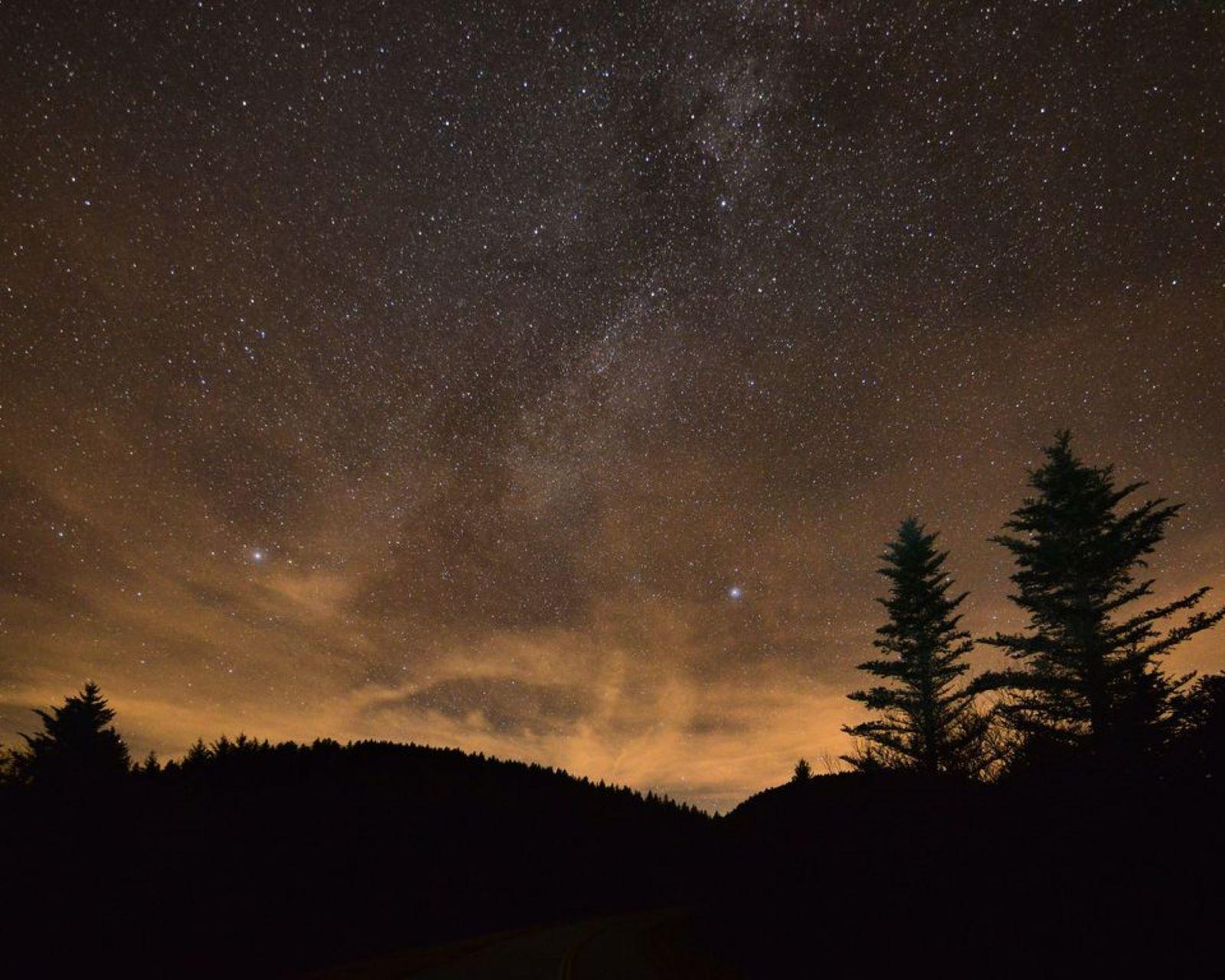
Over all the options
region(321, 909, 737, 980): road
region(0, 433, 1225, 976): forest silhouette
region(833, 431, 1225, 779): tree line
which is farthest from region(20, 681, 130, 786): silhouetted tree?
region(833, 431, 1225, 779): tree line

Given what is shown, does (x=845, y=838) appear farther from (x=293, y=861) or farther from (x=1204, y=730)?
(x=293, y=861)

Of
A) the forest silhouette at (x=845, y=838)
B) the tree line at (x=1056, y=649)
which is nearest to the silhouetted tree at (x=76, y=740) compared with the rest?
the forest silhouette at (x=845, y=838)

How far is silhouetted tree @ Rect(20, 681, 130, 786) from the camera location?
33312 millimetres

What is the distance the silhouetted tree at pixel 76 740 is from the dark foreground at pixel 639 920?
18.5 feet

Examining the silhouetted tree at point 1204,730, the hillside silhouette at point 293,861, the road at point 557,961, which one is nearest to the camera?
the silhouetted tree at point 1204,730

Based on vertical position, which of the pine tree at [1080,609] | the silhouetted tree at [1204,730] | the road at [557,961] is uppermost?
the pine tree at [1080,609]

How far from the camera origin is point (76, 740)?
112ft

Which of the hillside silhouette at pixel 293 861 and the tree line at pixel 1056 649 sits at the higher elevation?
the tree line at pixel 1056 649

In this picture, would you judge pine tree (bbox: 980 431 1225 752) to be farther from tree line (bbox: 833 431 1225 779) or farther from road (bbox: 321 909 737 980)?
road (bbox: 321 909 737 980)

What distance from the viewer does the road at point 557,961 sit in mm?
10234

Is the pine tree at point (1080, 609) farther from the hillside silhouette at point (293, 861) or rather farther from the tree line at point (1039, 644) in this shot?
the hillside silhouette at point (293, 861)

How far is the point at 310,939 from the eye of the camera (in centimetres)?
1636

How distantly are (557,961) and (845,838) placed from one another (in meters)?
6.20

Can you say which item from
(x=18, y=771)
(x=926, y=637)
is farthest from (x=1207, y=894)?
(x=18, y=771)
